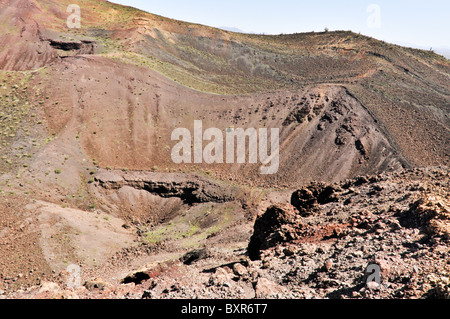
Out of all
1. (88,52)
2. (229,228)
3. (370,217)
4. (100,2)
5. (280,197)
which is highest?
(100,2)

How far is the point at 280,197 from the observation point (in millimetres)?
32719

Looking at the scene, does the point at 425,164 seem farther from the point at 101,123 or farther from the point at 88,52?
the point at 88,52

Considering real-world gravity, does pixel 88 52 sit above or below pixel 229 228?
above

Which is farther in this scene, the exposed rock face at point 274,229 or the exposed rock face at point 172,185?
the exposed rock face at point 172,185

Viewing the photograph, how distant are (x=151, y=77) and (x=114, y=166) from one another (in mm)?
14883

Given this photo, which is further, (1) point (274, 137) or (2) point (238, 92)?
(2) point (238, 92)

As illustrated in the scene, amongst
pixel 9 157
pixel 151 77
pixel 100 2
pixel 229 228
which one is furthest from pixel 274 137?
pixel 100 2

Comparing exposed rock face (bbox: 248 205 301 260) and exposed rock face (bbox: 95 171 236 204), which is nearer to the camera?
exposed rock face (bbox: 248 205 301 260)

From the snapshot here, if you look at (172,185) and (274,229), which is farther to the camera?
(172,185)

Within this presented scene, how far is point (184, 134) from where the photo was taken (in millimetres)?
39062
